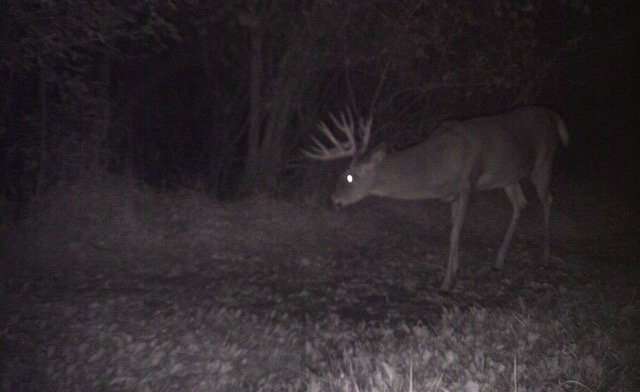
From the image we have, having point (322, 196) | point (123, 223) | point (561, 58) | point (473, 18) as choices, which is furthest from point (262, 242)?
point (561, 58)

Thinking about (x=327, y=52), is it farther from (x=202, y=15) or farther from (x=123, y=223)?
(x=123, y=223)

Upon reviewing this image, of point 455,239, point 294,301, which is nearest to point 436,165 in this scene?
point 455,239

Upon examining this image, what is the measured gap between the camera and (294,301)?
8.37 meters

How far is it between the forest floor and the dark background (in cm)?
124

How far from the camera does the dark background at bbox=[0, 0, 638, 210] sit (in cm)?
1091

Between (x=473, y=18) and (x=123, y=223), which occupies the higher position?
(x=473, y=18)

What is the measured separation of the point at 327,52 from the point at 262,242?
3637mm

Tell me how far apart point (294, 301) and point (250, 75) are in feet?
20.5

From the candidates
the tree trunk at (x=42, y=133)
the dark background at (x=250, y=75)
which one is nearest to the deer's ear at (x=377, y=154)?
the dark background at (x=250, y=75)

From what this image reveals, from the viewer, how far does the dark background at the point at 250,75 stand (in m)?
10.9

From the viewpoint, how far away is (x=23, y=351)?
6.89 meters

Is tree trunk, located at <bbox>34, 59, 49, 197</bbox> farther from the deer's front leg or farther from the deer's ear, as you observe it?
the deer's front leg

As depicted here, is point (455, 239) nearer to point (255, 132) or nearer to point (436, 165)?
point (436, 165)

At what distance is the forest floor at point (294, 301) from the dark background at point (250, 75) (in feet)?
4.08
